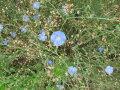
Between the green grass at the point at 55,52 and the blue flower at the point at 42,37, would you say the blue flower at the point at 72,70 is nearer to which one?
the green grass at the point at 55,52

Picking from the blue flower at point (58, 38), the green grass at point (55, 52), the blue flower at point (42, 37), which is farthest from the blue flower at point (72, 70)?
the blue flower at point (42, 37)

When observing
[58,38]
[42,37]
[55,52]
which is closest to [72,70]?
Result: [55,52]

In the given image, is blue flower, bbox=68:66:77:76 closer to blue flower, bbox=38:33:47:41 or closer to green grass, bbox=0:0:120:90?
green grass, bbox=0:0:120:90

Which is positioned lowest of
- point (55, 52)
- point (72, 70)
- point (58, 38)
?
point (72, 70)

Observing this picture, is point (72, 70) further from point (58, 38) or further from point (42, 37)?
point (42, 37)

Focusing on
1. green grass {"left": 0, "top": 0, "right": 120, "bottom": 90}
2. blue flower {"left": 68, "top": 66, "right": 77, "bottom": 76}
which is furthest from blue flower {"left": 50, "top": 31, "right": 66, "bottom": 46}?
blue flower {"left": 68, "top": 66, "right": 77, "bottom": 76}

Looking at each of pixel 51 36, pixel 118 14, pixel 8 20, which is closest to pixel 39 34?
pixel 51 36
